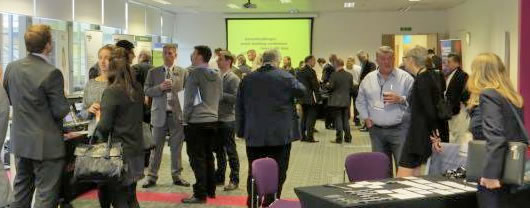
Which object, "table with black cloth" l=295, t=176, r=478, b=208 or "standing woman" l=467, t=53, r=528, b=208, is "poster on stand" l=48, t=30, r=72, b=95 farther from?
"standing woman" l=467, t=53, r=528, b=208

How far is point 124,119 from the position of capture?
368 cm

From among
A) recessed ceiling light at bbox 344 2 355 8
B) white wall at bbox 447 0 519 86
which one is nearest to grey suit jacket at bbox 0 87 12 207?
white wall at bbox 447 0 519 86

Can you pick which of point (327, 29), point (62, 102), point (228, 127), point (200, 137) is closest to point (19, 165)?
point (62, 102)

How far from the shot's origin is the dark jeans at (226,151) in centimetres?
575

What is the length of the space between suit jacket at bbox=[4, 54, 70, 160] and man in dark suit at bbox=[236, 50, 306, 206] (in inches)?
54.5

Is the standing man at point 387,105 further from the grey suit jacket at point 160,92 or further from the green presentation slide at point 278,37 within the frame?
the green presentation slide at point 278,37

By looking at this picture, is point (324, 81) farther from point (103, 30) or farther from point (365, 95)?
point (365, 95)

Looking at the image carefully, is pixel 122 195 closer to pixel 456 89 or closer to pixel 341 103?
pixel 456 89

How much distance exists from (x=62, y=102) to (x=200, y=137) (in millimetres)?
1719

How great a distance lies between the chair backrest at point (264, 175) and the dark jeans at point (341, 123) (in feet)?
20.1

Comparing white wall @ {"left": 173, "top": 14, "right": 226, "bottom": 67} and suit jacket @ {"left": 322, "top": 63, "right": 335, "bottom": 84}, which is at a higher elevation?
white wall @ {"left": 173, "top": 14, "right": 226, "bottom": 67}

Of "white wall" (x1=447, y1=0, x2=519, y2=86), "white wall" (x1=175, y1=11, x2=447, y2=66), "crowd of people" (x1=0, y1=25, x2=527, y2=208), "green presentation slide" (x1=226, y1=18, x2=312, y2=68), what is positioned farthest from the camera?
"green presentation slide" (x1=226, y1=18, x2=312, y2=68)

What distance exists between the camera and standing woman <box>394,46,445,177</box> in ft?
13.7

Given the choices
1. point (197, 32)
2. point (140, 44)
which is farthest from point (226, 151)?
point (197, 32)
